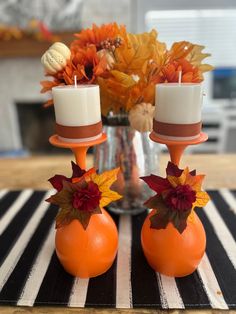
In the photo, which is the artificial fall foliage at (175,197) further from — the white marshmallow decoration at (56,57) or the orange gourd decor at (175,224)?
the white marshmallow decoration at (56,57)

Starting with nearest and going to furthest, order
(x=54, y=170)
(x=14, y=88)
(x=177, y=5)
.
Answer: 1. (x=54, y=170)
2. (x=177, y=5)
3. (x=14, y=88)

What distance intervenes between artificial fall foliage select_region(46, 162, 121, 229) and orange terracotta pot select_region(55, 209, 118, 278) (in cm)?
2

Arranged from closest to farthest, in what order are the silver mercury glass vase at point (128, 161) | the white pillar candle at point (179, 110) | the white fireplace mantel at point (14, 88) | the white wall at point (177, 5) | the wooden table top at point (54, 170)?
1. the white pillar candle at point (179, 110)
2. the silver mercury glass vase at point (128, 161)
3. the wooden table top at point (54, 170)
4. the white wall at point (177, 5)
5. the white fireplace mantel at point (14, 88)

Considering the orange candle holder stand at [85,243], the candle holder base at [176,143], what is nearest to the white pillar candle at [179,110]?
the candle holder base at [176,143]

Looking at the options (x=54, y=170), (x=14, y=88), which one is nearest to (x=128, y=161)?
(x=54, y=170)

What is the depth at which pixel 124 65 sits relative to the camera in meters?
0.52

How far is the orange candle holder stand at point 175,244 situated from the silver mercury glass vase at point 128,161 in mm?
195

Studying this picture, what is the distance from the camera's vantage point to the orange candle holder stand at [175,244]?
1.53 feet

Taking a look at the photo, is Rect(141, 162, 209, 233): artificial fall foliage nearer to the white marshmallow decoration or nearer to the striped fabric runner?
the striped fabric runner

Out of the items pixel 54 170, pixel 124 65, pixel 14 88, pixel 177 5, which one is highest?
pixel 177 5

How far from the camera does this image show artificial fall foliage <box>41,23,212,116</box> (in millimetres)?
476

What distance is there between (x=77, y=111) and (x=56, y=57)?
0.10 metres

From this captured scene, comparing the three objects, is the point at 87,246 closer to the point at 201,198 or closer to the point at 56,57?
the point at 201,198

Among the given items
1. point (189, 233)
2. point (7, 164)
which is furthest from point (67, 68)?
point (7, 164)
